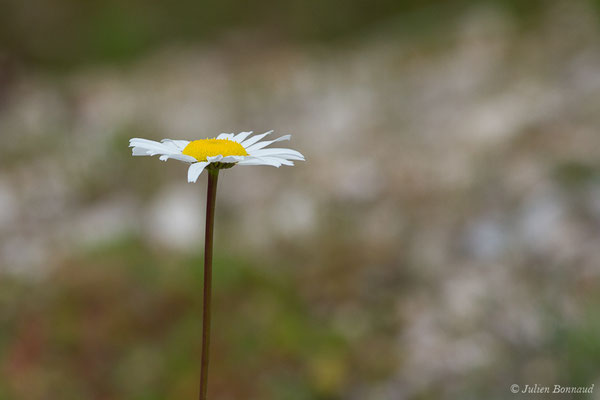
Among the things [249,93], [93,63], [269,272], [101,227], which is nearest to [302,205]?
[269,272]

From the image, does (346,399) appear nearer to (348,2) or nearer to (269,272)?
(269,272)

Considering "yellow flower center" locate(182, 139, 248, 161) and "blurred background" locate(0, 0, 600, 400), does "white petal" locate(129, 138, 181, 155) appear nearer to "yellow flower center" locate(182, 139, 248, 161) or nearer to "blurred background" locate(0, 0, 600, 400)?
"yellow flower center" locate(182, 139, 248, 161)

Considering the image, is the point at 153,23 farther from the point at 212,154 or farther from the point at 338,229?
the point at 212,154

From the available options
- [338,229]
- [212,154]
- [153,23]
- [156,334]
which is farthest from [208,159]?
[153,23]

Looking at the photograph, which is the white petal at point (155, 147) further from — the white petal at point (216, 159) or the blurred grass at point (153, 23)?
the blurred grass at point (153, 23)

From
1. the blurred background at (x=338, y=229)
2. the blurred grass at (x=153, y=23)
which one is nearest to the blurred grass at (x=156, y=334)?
the blurred background at (x=338, y=229)

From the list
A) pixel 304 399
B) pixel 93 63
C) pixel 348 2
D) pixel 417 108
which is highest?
pixel 348 2

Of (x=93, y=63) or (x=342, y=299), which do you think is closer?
(x=342, y=299)
